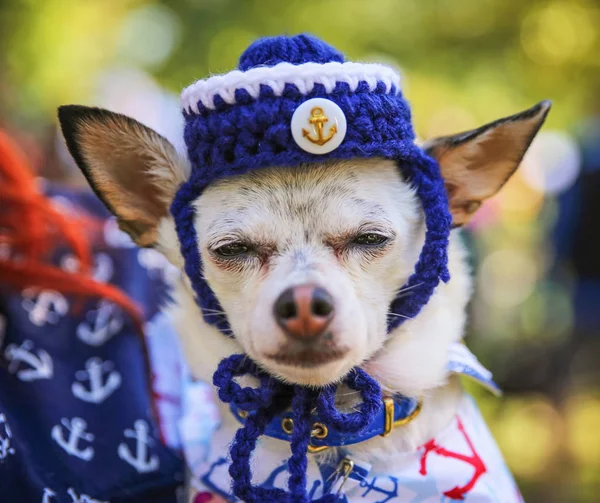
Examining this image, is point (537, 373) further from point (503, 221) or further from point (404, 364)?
point (404, 364)

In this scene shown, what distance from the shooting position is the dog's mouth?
1135mm

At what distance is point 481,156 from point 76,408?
3.89 ft

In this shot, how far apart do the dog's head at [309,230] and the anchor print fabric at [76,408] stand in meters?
0.32

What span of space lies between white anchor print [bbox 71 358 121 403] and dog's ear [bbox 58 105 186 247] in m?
0.35

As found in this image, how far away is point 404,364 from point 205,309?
1.60ft

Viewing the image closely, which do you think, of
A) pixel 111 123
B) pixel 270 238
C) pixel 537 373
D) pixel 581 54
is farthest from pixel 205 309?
pixel 581 54

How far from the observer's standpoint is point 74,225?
1.78 meters

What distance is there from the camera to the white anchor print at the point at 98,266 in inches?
68.8

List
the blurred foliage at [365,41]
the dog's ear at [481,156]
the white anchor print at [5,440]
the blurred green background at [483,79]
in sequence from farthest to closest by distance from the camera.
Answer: the blurred foliage at [365,41] < the blurred green background at [483,79] < the dog's ear at [481,156] < the white anchor print at [5,440]

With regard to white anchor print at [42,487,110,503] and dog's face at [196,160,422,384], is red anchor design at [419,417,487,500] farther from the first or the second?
white anchor print at [42,487,110,503]

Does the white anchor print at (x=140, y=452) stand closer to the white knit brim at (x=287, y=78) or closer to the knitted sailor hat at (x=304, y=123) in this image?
the knitted sailor hat at (x=304, y=123)

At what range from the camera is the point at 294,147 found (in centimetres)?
115

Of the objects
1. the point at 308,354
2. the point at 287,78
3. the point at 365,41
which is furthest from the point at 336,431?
the point at 365,41

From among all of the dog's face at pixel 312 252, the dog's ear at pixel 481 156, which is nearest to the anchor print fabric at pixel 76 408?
the dog's face at pixel 312 252
